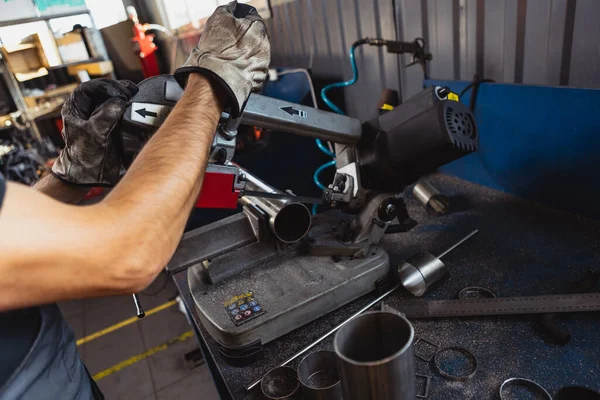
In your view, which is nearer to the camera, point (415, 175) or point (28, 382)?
point (28, 382)

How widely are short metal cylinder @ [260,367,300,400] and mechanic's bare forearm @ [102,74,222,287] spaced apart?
337mm

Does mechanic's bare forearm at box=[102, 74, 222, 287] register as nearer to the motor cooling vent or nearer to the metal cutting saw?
the metal cutting saw

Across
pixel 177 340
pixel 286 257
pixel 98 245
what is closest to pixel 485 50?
pixel 286 257

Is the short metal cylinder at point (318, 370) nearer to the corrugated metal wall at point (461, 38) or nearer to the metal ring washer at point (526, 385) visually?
the metal ring washer at point (526, 385)

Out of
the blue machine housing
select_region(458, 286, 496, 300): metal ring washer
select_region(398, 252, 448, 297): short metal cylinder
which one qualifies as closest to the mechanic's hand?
select_region(398, 252, 448, 297): short metal cylinder

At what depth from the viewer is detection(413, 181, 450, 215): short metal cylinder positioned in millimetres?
1196

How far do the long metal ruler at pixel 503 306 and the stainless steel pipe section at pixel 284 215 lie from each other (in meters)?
0.28

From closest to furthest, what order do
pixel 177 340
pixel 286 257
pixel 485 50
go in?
pixel 286 257 < pixel 485 50 < pixel 177 340

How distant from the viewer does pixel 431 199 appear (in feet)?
3.99

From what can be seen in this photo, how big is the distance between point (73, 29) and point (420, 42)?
155 inches

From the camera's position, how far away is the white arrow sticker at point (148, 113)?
68cm

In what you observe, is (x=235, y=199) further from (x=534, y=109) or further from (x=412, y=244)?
(x=534, y=109)

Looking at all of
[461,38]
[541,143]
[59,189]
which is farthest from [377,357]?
[461,38]

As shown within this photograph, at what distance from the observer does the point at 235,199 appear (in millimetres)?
791
